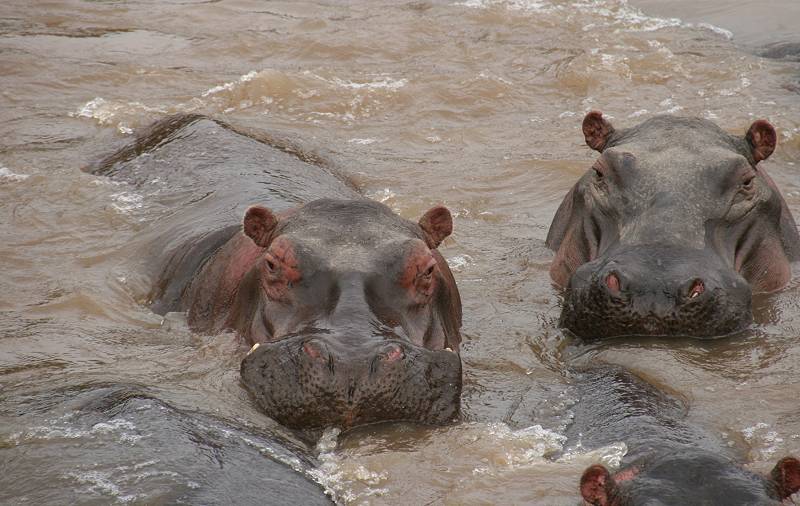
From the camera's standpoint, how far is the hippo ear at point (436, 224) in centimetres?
771

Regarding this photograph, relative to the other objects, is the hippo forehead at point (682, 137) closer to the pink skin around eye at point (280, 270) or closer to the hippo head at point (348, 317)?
the hippo head at point (348, 317)

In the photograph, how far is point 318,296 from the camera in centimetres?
668

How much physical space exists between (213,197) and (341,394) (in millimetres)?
3746

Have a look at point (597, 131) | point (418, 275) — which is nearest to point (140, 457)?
point (418, 275)

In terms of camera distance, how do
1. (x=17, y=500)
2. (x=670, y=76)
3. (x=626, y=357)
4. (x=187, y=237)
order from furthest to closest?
1. (x=670, y=76)
2. (x=187, y=237)
3. (x=626, y=357)
4. (x=17, y=500)

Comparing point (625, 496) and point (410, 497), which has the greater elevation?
point (625, 496)

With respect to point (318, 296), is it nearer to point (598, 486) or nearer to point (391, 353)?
point (391, 353)

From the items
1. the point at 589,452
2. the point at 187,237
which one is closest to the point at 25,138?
the point at 187,237

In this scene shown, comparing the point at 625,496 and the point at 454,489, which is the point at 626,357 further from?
the point at 625,496

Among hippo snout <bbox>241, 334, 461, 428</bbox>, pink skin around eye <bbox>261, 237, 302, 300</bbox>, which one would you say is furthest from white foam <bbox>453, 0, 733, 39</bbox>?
hippo snout <bbox>241, 334, 461, 428</bbox>

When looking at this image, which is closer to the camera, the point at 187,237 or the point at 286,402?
the point at 286,402

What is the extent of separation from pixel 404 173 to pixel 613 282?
4.78 meters

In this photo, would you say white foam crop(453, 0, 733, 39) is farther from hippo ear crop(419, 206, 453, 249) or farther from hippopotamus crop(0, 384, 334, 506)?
hippopotamus crop(0, 384, 334, 506)

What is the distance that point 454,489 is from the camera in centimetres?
589
